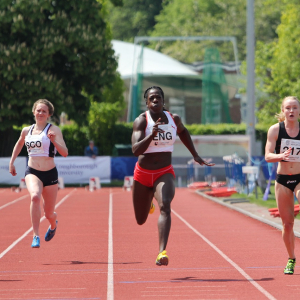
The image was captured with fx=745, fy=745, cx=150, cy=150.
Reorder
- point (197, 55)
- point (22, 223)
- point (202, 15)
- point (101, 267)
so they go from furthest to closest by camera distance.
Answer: point (202, 15) → point (197, 55) → point (22, 223) → point (101, 267)

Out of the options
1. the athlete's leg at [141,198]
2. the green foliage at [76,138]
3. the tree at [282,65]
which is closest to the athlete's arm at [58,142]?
the athlete's leg at [141,198]

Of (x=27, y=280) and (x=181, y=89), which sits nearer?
(x=27, y=280)

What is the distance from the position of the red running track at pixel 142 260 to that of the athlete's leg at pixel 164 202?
1.45ft

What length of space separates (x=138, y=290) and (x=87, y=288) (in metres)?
0.51

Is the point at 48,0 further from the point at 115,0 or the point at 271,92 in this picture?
the point at 271,92

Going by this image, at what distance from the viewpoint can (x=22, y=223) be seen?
1447 centimetres

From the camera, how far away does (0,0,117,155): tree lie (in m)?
29.7

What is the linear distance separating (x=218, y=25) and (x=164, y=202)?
7519 centimetres

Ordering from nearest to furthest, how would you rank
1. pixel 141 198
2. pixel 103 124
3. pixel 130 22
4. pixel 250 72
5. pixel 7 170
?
1. pixel 141 198
2. pixel 250 72
3. pixel 7 170
4. pixel 103 124
5. pixel 130 22

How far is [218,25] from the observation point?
81.3m

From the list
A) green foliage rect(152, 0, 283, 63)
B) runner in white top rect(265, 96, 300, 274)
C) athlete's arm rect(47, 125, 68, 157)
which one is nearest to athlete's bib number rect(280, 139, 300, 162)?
runner in white top rect(265, 96, 300, 274)

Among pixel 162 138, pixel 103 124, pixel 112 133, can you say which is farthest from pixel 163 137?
pixel 112 133

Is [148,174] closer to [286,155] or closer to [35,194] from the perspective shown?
[286,155]

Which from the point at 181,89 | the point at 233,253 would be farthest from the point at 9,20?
the point at 233,253
